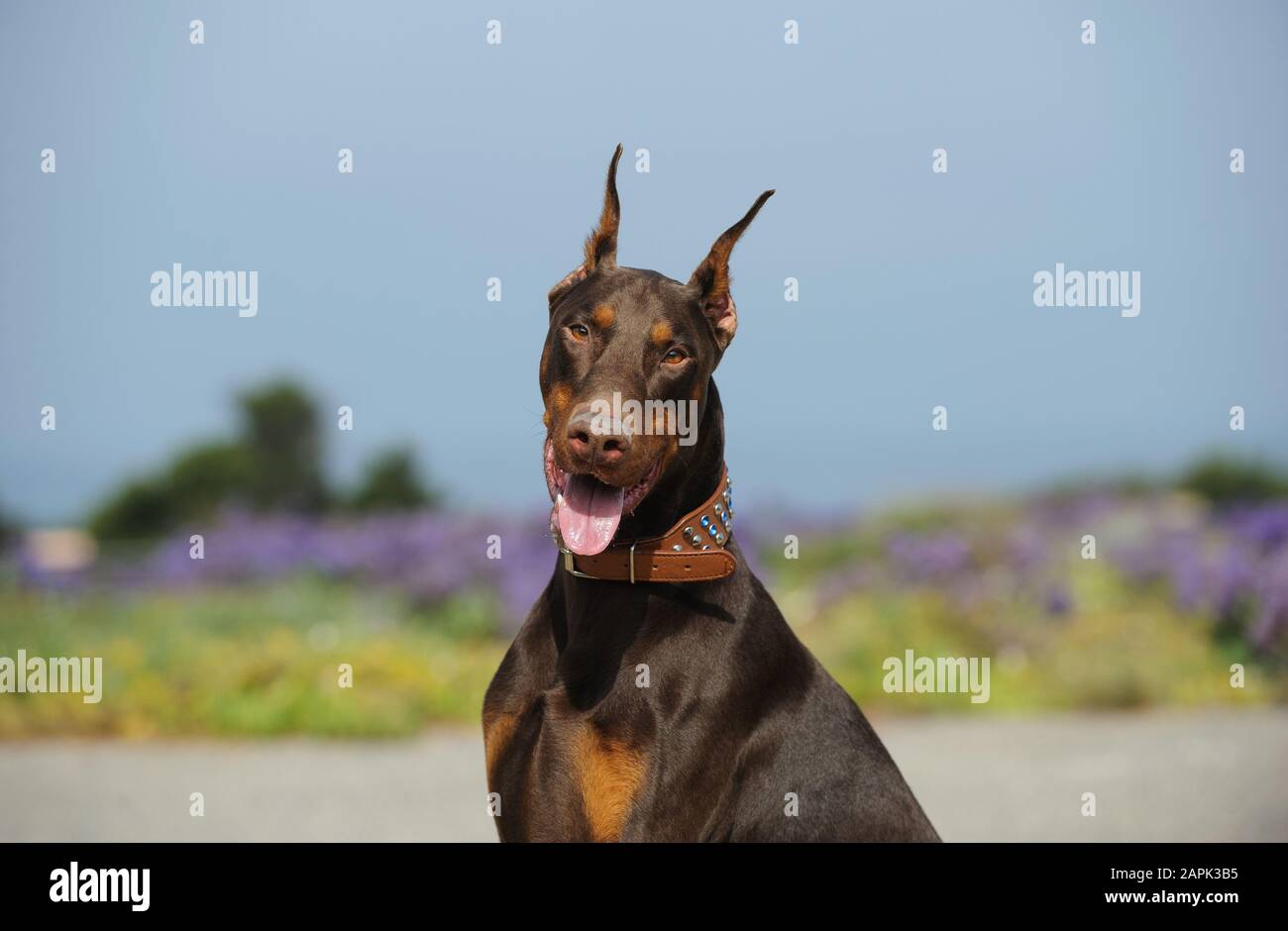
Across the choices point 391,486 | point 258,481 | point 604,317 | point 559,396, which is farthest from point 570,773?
point 258,481

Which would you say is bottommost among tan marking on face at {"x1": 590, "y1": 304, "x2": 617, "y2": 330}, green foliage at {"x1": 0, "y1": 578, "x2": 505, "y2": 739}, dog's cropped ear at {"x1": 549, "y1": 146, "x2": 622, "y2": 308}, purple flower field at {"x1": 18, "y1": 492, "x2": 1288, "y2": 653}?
green foliage at {"x1": 0, "y1": 578, "x2": 505, "y2": 739}

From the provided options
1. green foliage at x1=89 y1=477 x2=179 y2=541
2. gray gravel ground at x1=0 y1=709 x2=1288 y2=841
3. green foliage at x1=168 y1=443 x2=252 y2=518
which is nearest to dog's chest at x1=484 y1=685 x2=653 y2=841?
gray gravel ground at x1=0 y1=709 x2=1288 y2=841

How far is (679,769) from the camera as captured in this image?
129 inches

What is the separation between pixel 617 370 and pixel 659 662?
0.73 metres

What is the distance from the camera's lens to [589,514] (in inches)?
130

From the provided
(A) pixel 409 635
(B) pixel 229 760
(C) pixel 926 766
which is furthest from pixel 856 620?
(B) pixel 229 760

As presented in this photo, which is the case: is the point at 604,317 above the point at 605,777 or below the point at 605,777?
above

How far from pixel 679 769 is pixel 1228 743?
6695 mm

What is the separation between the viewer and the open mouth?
3.28m

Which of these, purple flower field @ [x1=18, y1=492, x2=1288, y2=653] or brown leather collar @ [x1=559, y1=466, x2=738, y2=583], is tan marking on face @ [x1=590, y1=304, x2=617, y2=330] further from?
purple flower field @ [x1=18, y1=492, x2=1288, y2=653]

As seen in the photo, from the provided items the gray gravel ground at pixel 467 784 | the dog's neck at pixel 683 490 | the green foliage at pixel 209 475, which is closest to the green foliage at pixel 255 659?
the gray gravel ground at pixel 467 784

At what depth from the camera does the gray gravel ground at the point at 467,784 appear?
7.24m

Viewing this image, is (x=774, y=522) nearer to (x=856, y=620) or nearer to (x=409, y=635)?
(x=856, y=620)

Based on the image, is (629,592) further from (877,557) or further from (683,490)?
(877,557)
